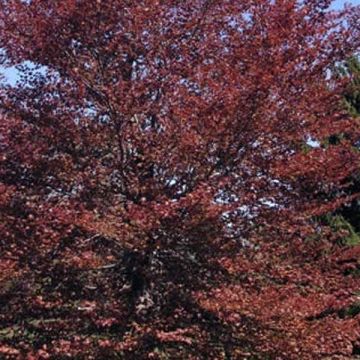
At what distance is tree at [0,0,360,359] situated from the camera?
245 inches

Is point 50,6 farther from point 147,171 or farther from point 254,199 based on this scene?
point 254,199

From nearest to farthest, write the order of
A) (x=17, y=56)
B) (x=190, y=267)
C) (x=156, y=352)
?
(x=156, y=352) < (x=190, y=267) < (x=17, y=56)

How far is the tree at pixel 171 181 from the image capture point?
6219 mm

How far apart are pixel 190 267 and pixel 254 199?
1036mm

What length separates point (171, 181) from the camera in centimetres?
681

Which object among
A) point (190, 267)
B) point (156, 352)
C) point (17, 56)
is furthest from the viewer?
point (17, 56)

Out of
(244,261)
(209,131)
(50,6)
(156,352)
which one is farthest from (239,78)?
(156,352)

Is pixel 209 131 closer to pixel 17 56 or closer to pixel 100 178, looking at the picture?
pixel 100 178

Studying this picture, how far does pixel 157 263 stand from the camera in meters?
6.86

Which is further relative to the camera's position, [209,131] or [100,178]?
[100,178]

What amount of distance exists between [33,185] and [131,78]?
1654 mm

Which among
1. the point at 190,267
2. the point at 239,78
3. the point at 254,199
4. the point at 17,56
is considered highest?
the point at 17,56

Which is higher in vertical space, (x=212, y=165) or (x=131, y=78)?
(x=131, y=78)

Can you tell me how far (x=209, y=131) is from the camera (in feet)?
20.6
